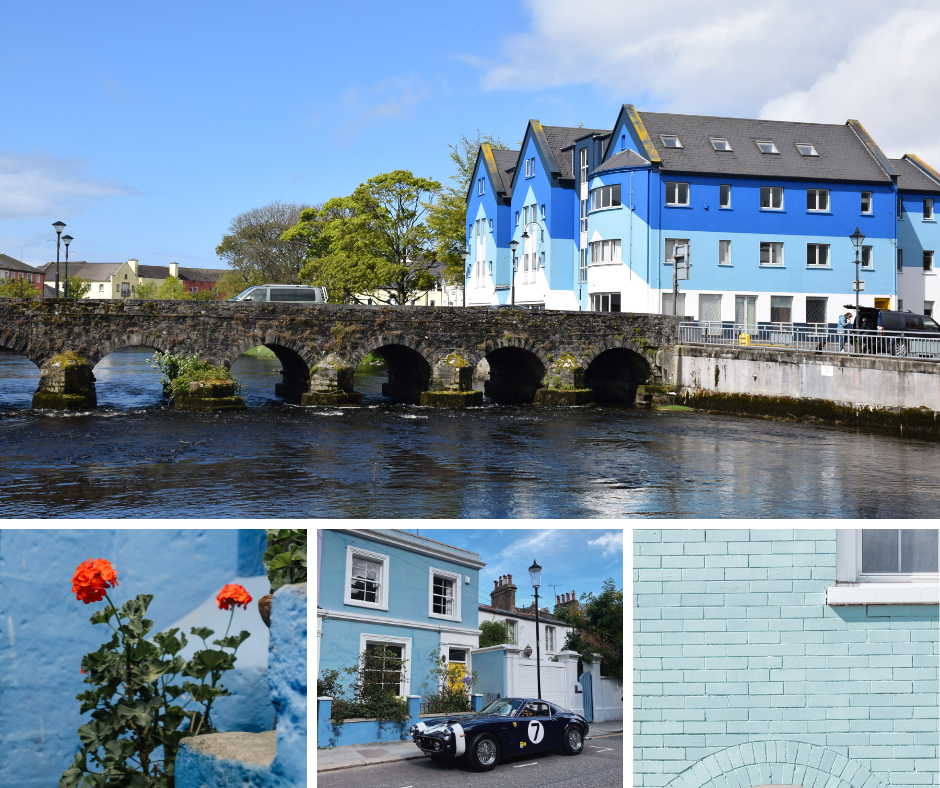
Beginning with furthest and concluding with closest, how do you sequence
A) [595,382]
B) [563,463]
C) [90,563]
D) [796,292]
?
[796,292] → [595,382] → [563,463] → [90,563]

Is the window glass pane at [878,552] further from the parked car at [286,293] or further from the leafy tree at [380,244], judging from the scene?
the leafy tree at [380,244]

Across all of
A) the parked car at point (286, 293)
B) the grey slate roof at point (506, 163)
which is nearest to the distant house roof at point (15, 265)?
the grey slate roof at point (506, 163)

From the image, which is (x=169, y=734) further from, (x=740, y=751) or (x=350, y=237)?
(x=350, y=237)

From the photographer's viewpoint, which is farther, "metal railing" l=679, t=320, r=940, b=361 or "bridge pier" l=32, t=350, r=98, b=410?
"bridge pier" l=32, t=350, r=98, b=410

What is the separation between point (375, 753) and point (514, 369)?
30.2m

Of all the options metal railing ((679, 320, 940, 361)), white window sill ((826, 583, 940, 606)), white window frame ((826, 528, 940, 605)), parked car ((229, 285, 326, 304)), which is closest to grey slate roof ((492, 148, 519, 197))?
parked car ((229, 285, 326, 304))

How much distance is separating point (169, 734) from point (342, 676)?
1041 millimetres

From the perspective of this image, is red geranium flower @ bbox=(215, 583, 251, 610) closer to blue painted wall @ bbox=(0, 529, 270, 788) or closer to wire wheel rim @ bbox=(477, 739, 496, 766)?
blue painted wall @ bbox=(0, 529, 270, 788)

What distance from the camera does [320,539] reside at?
5.38 m

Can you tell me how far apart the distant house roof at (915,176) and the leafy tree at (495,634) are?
44.8 metres

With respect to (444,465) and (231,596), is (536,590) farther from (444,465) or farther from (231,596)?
(444,465)

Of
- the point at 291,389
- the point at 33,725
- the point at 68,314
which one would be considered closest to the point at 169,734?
the point at 33,725

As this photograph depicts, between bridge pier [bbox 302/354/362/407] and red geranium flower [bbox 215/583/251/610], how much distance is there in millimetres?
24107

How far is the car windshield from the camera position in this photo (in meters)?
5.59
